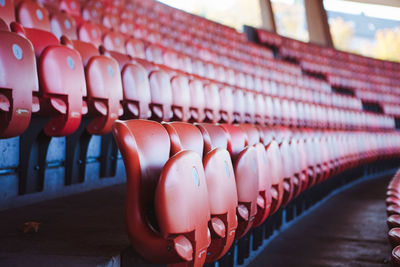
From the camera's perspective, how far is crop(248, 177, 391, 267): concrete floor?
1.79ft

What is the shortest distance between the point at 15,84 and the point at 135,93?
0.22 metres

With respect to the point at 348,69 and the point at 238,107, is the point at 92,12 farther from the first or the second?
the point at 348,69

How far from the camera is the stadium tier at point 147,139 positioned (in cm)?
28

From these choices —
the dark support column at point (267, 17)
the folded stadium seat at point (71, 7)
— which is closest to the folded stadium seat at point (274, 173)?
the folded stadium seat at point (71, 7)

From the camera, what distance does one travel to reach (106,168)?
22.1 inches

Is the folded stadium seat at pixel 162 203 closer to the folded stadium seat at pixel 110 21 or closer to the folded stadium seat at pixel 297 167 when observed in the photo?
the folded stadium seat at pixel 297 167

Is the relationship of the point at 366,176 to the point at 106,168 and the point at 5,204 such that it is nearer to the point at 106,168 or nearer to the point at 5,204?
the point at 106,168

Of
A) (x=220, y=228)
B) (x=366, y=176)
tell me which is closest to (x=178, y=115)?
(x=220, y=228)

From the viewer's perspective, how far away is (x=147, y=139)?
0.96ft

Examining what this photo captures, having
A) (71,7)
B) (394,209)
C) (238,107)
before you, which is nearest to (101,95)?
(394,209)

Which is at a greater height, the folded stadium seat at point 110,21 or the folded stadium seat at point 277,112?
the folded stadium seat at point 110,21

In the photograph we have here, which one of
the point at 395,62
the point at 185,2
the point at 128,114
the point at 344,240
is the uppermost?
the point at 185,2

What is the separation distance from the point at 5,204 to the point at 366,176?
1.27 meters

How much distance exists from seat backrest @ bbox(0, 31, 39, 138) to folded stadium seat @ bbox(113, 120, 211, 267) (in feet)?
0.37
